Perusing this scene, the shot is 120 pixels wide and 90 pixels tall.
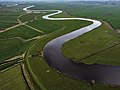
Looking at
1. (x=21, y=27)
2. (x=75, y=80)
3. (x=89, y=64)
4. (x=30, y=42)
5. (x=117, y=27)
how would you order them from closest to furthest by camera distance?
(x=75, y=80) < (x=89, y=64) < (x=30, y=42) < (x=117, y=27) < (x=21, y=27)

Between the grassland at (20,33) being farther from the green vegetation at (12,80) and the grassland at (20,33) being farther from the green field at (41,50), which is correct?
the green vegetation at (12,80)

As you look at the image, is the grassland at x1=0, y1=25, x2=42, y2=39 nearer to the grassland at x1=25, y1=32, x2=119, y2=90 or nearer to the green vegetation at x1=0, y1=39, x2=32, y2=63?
the green vegetation at x1=0, y1=39, x2=32, y2=63

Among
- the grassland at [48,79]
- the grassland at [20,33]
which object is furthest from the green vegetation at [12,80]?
the grassland at [20,33]

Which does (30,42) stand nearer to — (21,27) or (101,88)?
(21,27)

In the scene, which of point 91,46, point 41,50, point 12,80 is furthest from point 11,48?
point 91,46

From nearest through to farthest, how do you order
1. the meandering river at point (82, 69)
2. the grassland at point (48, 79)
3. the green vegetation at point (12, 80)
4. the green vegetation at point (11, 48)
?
the grassland at point (48, 79) → the green vegetation at point (12, 80) → the meandering river at point (82, 69) → the green vegetation at point (11, 48)

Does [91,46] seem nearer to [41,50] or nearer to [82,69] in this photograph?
[41,50]

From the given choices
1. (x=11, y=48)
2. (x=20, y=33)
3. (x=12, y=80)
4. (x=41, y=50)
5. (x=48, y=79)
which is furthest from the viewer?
(x=20, y=33)

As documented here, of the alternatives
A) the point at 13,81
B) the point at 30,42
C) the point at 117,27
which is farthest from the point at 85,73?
the point at 117,27
